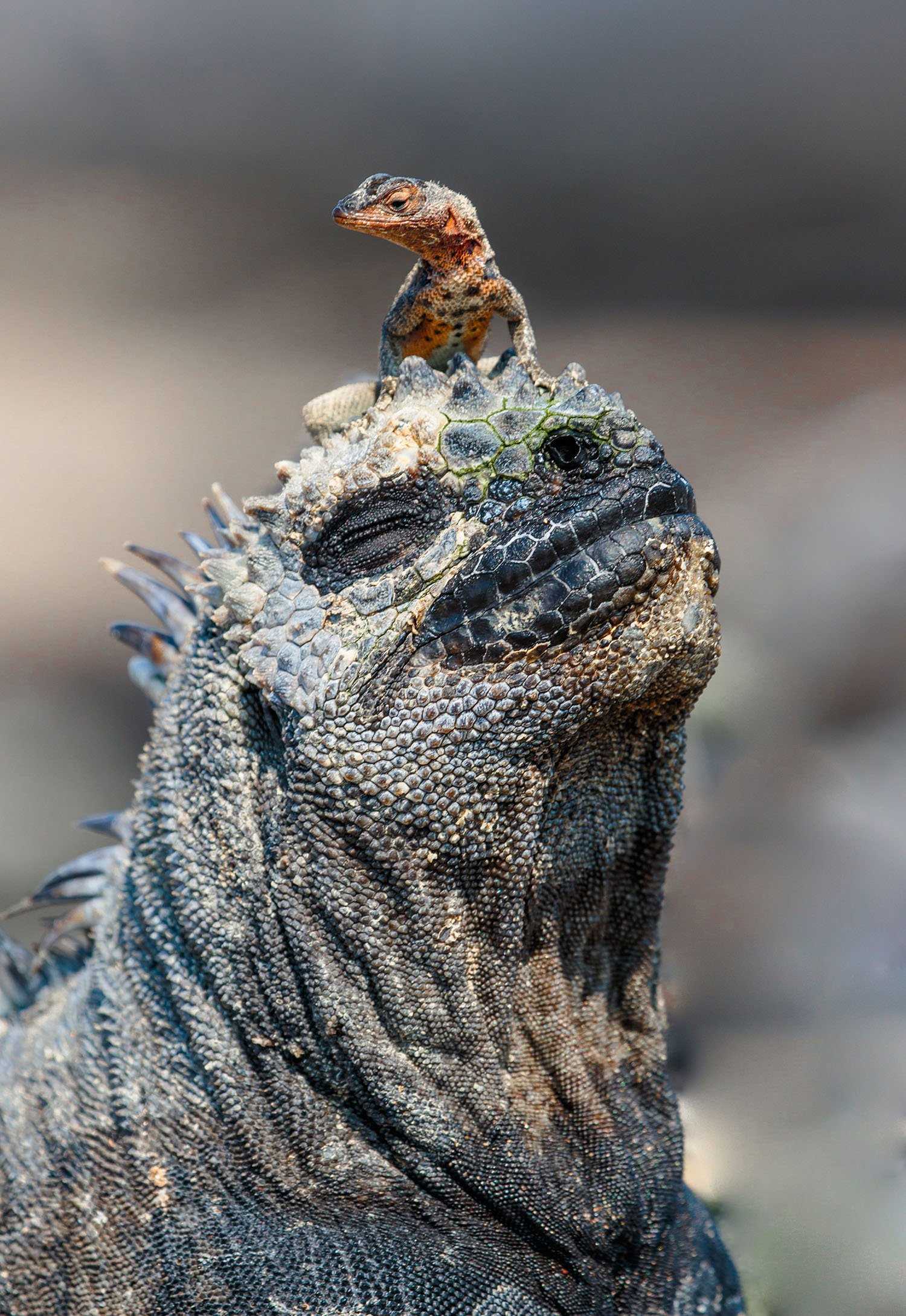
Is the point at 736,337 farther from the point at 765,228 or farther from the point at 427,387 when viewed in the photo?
the point at 427,387

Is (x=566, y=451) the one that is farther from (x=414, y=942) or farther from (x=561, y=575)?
(x=414, y=942)

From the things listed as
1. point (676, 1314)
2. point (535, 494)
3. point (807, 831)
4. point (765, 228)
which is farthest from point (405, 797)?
point (765, 228)

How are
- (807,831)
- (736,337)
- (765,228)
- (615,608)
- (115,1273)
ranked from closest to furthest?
(615,608)
(115,1273)
(807,831)
(765,228)
(736,337)

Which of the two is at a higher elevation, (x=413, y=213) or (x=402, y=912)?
(x=413, y=213)

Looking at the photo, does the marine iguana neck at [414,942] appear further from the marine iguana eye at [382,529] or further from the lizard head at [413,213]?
the lizard head at [413,213]

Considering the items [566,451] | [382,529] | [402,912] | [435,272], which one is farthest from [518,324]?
[402,912]

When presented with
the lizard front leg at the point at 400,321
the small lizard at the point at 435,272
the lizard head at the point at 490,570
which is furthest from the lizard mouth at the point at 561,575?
the lizard front leg at the point at 400,321

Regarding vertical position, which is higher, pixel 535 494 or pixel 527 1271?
pixel 535 494
